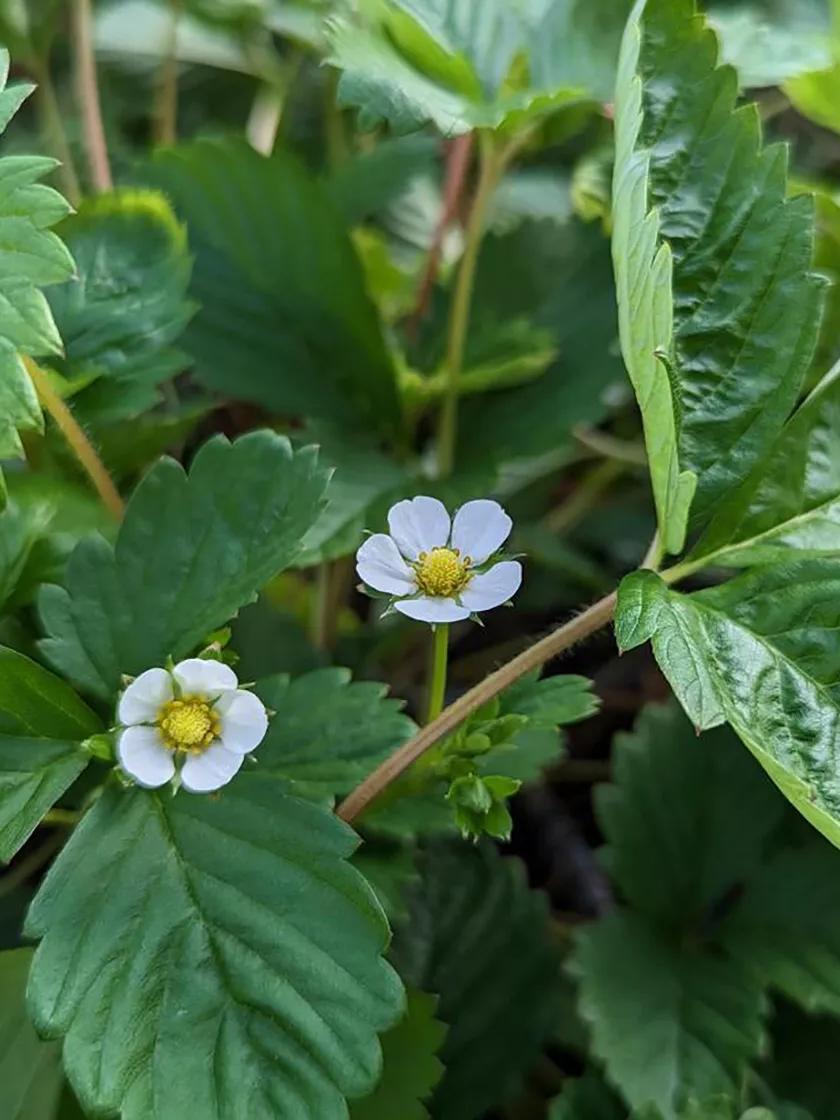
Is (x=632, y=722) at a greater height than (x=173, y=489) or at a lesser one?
lesser

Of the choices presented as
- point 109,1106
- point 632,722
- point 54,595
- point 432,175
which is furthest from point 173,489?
point 432,175

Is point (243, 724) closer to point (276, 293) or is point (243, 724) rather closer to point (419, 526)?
point (419, 526)

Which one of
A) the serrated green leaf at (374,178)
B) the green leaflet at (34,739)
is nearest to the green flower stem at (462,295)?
the serrated green leaf at (374,178)

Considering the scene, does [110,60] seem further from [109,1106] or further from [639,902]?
[109,1106]

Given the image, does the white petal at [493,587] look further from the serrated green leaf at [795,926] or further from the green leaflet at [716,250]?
the serrated green leaf at [795,926]

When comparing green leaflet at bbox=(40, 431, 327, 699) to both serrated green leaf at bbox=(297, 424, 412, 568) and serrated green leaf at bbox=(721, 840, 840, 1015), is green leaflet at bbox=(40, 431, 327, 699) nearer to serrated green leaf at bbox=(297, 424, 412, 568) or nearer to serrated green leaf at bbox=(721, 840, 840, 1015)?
serrated green leaf at bbox=(297, 424, 412, 568)

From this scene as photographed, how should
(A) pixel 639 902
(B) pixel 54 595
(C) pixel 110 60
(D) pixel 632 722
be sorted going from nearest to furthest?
(B) pixel 54 595, (A) pixel 639 902, (D) pixel 632 722, (C) pixel 110 60

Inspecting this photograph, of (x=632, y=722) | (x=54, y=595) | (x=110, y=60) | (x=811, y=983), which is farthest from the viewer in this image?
(x=110, y=60)

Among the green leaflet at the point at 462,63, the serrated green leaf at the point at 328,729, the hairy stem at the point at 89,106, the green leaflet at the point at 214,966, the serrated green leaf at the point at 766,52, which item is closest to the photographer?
the green leaflet at the point at 214,966
